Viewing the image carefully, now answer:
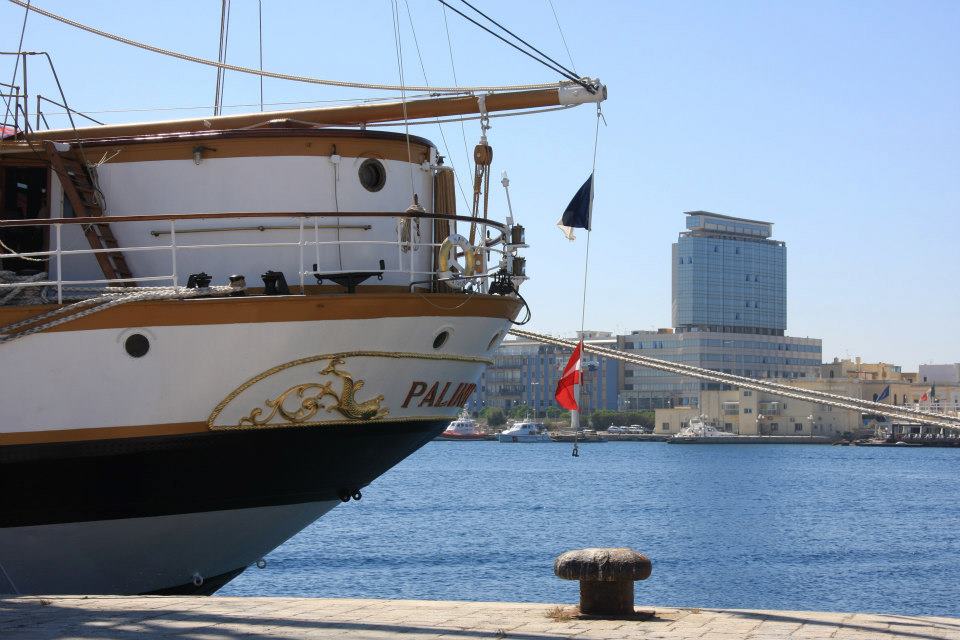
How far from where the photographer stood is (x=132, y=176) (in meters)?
14.7

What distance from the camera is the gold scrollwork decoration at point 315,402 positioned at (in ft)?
43.7

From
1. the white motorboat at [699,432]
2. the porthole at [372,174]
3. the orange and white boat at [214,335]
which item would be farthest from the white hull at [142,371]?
the white motorboat at [699,432]

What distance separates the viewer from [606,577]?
9.99 m

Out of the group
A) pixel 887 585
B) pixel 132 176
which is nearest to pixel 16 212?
pixel 132 176

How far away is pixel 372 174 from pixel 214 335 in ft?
9.82

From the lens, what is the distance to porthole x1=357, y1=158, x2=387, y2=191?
14789mm

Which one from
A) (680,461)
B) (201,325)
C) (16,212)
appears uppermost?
(16,212)

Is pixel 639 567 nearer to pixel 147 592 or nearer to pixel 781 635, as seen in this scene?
pixel 781 635

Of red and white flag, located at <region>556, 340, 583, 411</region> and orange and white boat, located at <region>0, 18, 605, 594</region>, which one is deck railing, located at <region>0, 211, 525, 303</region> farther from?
red and white flag, located at <region>556, 340, 583, 411</region>

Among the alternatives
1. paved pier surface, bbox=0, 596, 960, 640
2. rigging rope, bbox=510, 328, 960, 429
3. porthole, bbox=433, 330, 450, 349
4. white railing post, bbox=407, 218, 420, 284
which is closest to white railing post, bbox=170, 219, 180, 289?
white railing post, bbox=407, 218, 420, 284

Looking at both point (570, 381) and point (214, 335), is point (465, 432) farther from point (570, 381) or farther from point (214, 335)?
point (214, 335)

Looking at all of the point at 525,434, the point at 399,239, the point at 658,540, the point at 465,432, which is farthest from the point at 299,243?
the point at 465,432

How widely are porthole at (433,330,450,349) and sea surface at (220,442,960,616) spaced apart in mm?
15327

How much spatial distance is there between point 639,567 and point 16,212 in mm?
8552
